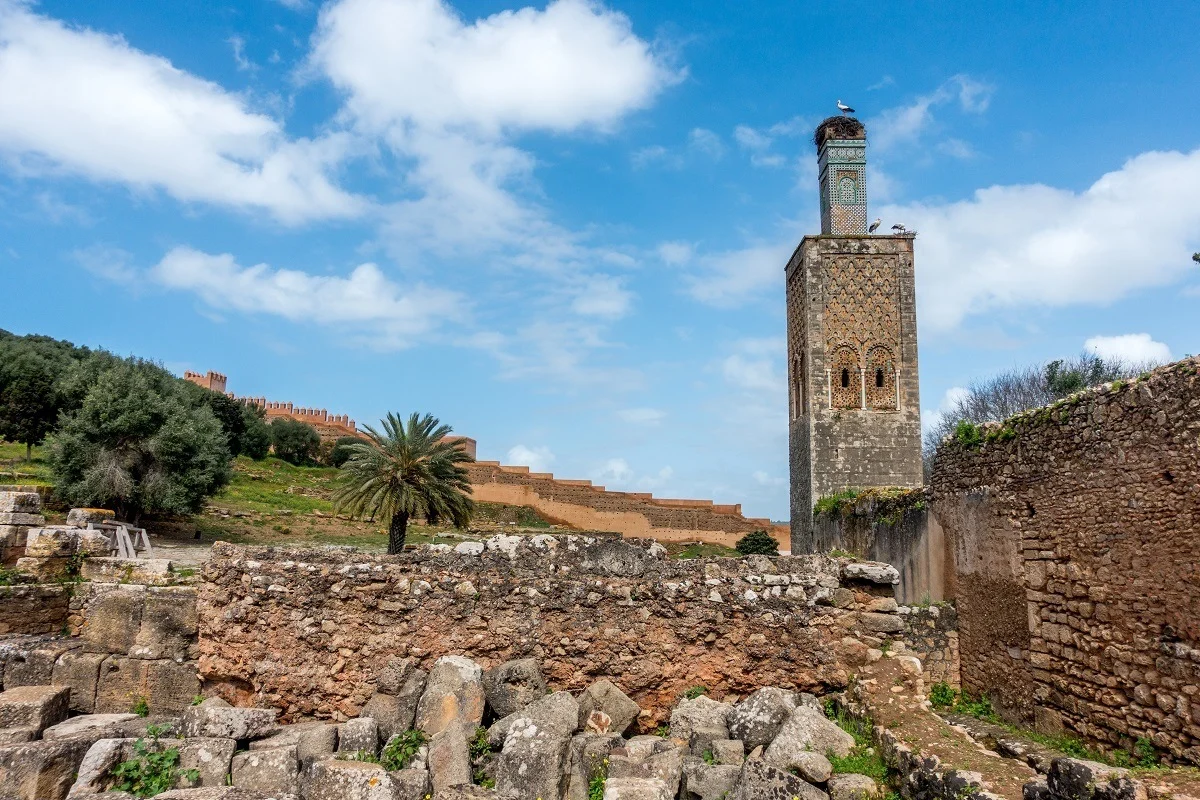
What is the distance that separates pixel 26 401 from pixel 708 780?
120ft

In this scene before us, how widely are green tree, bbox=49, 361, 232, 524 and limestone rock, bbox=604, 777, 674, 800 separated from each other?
73.2ft

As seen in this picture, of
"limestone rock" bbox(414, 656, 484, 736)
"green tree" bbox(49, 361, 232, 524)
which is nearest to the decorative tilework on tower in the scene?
"limestone rock" bbox(414, 656, 484, 736)

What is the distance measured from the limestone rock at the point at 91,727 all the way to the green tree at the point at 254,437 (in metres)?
38.6

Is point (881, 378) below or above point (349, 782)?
above

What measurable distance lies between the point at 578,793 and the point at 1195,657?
4.26 m

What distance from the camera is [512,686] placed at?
622cm

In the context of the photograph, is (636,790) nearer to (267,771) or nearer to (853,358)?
(267,771)

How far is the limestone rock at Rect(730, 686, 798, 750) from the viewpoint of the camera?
567cm

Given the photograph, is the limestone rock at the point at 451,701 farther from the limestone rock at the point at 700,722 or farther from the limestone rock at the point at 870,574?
the limestone rock at the point at 870,574

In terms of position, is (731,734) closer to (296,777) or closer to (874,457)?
(296,777)

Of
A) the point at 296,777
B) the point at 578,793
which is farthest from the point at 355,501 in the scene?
the point at 578,793

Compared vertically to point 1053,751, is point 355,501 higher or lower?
higher

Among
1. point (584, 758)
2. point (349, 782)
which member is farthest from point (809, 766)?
point (349, 782)

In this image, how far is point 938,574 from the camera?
9172 mm
